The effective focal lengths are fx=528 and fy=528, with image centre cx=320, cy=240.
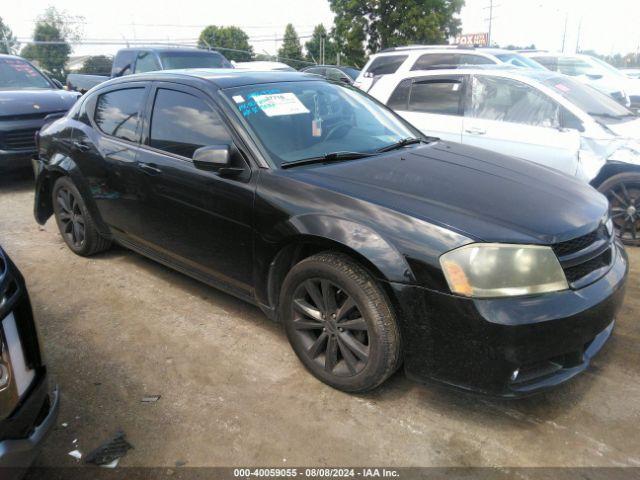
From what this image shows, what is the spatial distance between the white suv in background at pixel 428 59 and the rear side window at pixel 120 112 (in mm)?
5053

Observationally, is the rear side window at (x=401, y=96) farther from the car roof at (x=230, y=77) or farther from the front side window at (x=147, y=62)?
the front side window at (x=147, y=62)

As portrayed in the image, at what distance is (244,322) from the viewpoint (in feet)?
12.0

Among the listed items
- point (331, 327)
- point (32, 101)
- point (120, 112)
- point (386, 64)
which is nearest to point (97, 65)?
point (32, 101)

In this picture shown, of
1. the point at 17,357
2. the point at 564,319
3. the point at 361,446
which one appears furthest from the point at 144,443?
the point at 564,319

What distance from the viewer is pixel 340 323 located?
108 inches

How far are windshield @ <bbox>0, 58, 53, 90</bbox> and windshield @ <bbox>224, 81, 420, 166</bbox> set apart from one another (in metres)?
6.59

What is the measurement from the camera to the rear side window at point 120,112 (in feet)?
12.7

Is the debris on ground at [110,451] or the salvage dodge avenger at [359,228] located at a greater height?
the salvage dodge avenger at [359,228]

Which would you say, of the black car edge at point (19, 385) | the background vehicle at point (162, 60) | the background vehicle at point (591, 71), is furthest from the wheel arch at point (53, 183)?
the background vehicle at point (591, 71)

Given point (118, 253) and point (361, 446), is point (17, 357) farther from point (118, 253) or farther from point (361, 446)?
point (118, 253)

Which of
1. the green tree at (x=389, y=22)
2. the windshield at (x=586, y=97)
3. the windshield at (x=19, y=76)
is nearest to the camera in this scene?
the windshield at (x=586, y=97)

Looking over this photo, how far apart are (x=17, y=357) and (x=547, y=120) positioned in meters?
5.09

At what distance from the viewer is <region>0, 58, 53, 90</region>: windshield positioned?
8266 mm

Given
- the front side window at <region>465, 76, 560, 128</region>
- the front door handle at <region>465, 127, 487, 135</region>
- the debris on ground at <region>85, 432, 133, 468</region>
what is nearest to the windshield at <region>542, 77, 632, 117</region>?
the front side window at <region>465, 76, 560, 128</region>
